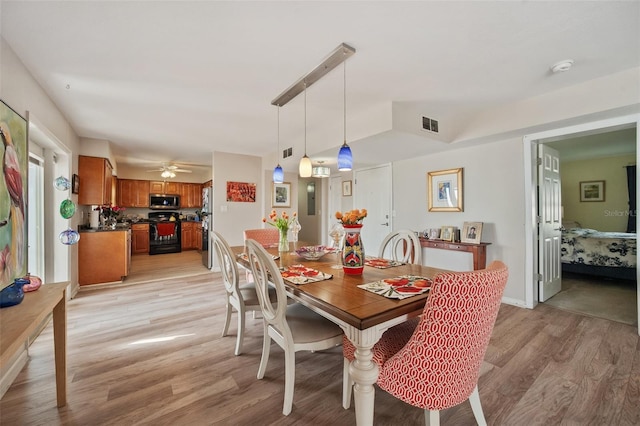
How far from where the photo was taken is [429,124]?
3115 millimetres

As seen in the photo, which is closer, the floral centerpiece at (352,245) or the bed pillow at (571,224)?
the floral centerpiece at (352,245)

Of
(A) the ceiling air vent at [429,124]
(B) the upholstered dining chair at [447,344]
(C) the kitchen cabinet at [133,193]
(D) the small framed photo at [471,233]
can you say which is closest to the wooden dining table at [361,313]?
(B) the upholstered dining chair at [447,344]

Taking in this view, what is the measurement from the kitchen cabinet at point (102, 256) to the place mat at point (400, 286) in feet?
14.0

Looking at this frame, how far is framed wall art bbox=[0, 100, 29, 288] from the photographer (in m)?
1.63

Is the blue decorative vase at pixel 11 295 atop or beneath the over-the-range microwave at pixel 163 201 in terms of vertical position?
beneath

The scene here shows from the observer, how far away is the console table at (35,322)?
1.00m

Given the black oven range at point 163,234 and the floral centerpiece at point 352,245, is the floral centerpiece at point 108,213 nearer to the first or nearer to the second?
the black oven range at point 163,234

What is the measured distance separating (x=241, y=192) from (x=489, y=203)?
4190 mm

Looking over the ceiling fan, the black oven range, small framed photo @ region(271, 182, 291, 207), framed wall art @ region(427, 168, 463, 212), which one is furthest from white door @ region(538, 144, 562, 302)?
the black oven range

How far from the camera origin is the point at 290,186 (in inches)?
224

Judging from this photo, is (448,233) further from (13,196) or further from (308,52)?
(13,196)

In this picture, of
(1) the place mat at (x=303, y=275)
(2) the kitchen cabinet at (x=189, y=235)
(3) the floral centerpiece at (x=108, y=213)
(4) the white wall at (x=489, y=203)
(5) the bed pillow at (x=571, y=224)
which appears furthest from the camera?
(2) the kitchen cabinet at (x=189, y=235)

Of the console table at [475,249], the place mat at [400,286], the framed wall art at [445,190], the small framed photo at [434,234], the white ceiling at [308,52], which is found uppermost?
the white ceiling at [308,52]

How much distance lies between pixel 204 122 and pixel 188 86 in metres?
1.03
